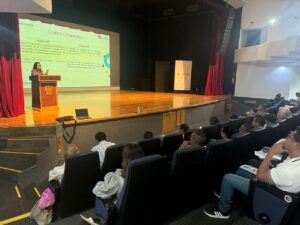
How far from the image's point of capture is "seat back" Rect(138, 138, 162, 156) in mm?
2540

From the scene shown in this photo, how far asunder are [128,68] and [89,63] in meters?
3.16

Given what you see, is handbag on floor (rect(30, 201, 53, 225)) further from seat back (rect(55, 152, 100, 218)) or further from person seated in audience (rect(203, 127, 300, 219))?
person seated in audience (rect(203, 127, 300, 219))

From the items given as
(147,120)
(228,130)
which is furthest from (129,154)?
(147,120)

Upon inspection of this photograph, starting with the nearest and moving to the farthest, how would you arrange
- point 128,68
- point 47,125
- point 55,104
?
1. point 47,125
2. point 55,104
3. point 128,68

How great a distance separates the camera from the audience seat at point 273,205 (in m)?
1.56

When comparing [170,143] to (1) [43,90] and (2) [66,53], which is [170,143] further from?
(2) [66,53]

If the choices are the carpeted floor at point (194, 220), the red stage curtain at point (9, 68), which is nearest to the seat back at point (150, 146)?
the carpeted floor at point (194, 220)

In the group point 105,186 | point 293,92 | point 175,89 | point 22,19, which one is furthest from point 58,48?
point 293,92

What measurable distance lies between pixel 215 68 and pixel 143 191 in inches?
384

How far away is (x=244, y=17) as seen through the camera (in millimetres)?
9797

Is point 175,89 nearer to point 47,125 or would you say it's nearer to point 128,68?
point 128,68

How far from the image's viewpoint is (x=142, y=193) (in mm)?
1747

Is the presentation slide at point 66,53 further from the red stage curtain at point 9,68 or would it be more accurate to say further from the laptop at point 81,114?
the laptop at point 81,114

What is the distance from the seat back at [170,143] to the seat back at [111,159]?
0.69 meters
